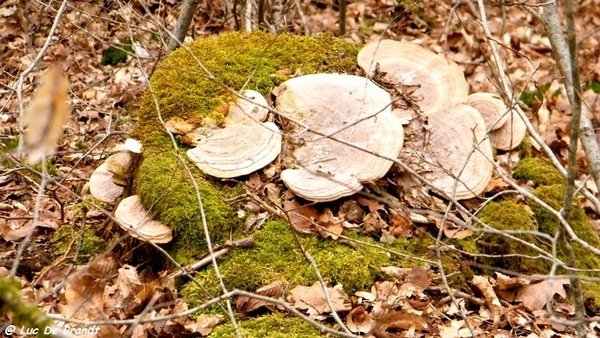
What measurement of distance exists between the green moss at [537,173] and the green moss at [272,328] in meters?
2.13

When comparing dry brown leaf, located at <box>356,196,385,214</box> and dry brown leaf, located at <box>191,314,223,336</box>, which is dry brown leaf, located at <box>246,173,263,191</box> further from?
dry brown leaf, located at <box>191,314,223,336</box>

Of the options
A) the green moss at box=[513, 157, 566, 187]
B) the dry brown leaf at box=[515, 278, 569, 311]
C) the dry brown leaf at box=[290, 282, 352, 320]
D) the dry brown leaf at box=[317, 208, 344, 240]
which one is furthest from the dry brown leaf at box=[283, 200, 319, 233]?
the green moss at box=[513, 157, 566, 187]

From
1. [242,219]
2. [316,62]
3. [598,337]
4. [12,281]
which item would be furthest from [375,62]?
[12,281]

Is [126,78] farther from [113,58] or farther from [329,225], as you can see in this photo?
[329,225]

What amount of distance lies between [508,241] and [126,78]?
4.54 meters

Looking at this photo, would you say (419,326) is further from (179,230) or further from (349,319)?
(179,230)

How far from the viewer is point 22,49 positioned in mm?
7535

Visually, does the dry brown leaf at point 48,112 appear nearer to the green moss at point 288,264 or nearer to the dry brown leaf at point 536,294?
the green moss at point 288,264

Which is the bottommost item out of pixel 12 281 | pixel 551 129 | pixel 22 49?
pixel 551 129

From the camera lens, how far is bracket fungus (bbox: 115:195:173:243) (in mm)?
3829

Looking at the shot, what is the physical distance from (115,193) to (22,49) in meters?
3.79

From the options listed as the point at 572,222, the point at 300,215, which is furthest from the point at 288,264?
the point at 572,222

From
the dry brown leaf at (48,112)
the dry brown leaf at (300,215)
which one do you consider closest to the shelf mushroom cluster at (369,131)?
the dry brown leaf at (300,215)

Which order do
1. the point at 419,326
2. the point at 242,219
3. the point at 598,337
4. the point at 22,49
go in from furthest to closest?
the point at 22,49 → the point at 242,219 → the point at 598,337 → the point at 419,326
